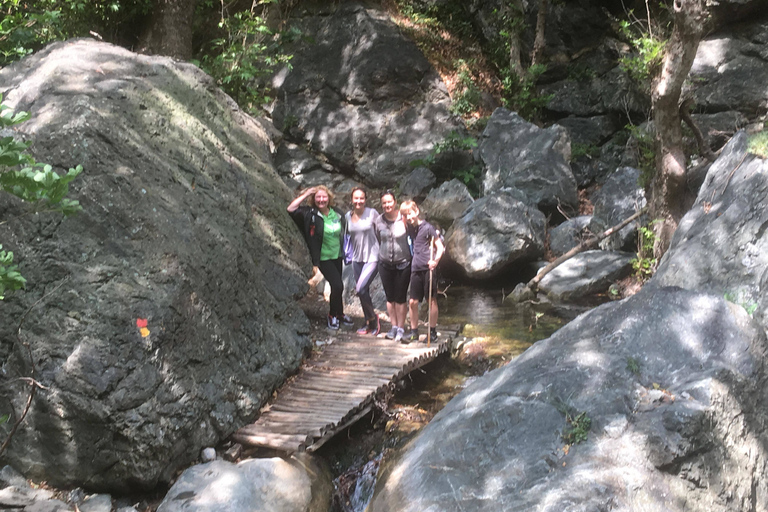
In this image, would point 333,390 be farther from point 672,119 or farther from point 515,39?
point 515,39

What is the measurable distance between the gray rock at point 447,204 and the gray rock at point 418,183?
97 cm

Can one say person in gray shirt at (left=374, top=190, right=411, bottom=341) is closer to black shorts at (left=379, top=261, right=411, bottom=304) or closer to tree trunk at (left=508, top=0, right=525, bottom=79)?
black shorts at (left=379, top=261, right=411, bottom=304)

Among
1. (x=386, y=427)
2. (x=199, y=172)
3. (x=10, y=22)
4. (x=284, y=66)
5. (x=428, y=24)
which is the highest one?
(x=428, y=24)

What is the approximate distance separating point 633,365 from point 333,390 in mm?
2996

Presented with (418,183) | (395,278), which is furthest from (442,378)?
(418,183)

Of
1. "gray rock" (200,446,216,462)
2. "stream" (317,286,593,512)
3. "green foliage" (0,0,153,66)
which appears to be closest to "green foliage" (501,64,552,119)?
"stream" (317,286,593,512)

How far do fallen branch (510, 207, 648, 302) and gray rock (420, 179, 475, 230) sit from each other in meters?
2.30

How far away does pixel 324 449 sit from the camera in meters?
5.22

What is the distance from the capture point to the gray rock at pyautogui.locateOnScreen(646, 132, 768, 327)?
5.30 m

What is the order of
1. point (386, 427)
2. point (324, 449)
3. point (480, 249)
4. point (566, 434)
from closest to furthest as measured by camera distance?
point (566, 434)
point (324, 449)
point (386, 427)
point (480, 249)

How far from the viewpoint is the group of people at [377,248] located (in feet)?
22.1

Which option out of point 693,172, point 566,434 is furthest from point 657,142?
point 566,434

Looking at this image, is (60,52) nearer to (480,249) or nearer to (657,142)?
(480,249)

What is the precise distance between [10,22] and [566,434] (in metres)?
7.69
